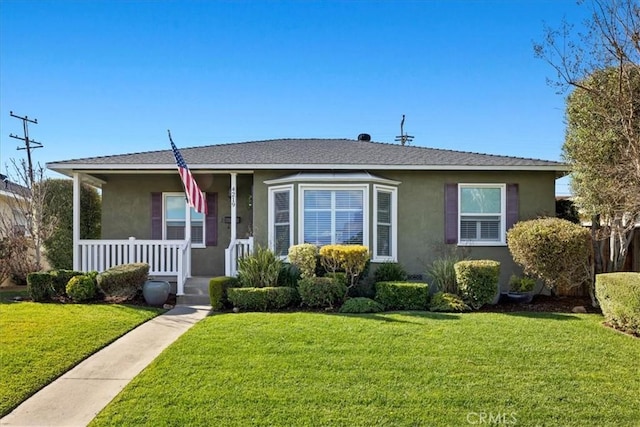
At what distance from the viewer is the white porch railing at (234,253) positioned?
11270 millimetres

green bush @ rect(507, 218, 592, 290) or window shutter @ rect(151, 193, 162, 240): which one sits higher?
window shutter @ rect(151, 193, 162, 240)

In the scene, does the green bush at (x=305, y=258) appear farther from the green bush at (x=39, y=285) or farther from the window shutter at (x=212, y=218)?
the green bush at (x=39, y=285)

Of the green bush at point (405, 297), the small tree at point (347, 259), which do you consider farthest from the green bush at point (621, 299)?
the small tree at point (347, 259)

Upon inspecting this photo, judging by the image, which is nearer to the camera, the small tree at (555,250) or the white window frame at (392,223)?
the small tree at (555,250)

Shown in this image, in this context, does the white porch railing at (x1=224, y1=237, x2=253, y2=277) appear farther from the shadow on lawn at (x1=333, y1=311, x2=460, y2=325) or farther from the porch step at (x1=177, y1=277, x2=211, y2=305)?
the shadow on lawn at (x1=333, y1=311, x2=460, y2=325)

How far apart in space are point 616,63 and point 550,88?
119cm

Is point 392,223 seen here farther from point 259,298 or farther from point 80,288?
point 80,288

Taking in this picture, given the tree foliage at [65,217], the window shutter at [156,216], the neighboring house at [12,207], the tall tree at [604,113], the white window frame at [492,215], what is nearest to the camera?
the tall tree at [604,113]

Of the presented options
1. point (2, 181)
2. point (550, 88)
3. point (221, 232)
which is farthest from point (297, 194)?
point (2, 181)

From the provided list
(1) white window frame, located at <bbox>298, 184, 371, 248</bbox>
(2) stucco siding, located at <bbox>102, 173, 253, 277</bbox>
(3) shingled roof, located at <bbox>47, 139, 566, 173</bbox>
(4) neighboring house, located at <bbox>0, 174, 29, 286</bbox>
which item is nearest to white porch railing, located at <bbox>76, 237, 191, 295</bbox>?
(2) stucco siding, located at <bbox>102, 173, 253, 277</bbox>

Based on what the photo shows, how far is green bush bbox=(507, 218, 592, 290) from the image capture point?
30.8 feet

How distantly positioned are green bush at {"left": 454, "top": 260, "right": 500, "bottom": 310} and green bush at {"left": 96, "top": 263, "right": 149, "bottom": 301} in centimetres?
705

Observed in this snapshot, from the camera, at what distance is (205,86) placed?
1406 centimetres

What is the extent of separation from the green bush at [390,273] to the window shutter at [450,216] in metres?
1.64
